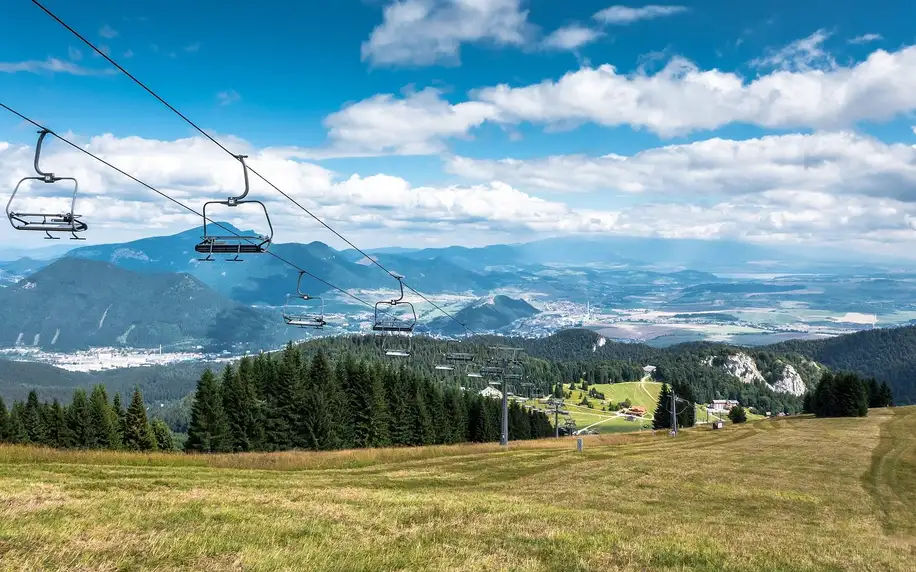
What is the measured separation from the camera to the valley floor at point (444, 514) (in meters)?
13.6

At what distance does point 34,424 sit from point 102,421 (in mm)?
10018

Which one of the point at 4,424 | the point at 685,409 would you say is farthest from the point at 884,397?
the point at 4,424

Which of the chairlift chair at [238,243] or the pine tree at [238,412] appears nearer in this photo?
the chairlift chair at [238,243]

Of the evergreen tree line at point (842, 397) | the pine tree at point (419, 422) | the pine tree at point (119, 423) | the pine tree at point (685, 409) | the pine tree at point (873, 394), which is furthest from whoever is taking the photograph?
the pine tree at point (685, 409)

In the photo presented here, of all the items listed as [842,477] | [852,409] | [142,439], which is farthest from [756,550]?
[852,409]

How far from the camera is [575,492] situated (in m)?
30.3

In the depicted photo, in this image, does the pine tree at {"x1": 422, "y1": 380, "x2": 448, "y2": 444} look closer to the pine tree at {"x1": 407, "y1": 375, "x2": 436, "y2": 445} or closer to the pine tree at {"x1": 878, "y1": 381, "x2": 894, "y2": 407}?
the pine tree at {"x1": 407, "y1": 375, "x2": 436, "y2": 445}

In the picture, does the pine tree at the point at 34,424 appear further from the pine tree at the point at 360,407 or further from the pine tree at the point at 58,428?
the pine tree at the point at 360,407

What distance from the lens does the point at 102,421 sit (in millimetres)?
85000

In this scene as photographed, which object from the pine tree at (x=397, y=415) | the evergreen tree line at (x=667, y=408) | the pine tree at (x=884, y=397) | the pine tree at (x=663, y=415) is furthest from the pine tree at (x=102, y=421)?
the pine tree at (x=884, y=397)

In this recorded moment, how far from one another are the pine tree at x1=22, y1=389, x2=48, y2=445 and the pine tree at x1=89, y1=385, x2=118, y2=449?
21.5ft

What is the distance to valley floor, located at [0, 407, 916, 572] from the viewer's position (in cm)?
1359

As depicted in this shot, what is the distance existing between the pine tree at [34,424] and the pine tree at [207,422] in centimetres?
2254

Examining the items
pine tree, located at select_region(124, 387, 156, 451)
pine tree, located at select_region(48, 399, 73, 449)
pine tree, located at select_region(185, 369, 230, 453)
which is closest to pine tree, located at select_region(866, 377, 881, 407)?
pine tree, located at select_region(185, 369, 230, 453)
